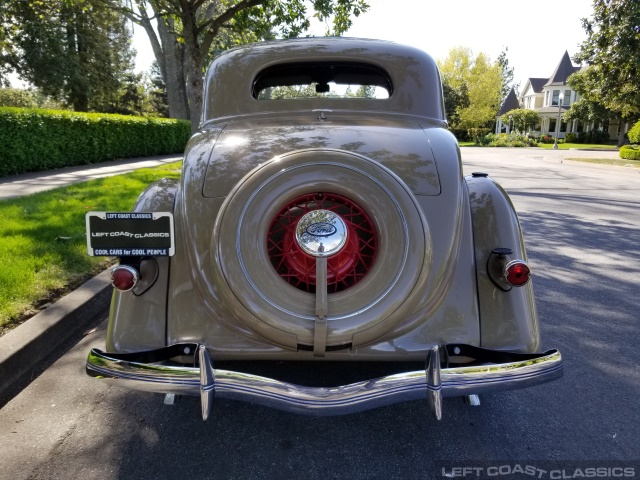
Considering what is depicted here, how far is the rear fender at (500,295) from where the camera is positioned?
87.1 inches

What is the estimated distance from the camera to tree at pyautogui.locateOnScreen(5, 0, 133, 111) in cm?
2309

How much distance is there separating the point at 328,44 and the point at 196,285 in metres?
2.17

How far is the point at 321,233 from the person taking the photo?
2.01 m

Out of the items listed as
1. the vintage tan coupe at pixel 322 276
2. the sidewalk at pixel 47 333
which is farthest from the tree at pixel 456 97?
the vintage tan coupe at pixel 322 276

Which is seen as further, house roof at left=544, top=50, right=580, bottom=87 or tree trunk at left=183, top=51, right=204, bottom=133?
house roof at left=544, top=50, right=580, bottom=87

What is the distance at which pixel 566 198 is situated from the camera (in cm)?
1045

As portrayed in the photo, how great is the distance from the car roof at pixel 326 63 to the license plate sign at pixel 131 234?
145 centimetres

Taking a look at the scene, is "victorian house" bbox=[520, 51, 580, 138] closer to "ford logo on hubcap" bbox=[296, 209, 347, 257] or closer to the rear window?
the rear window

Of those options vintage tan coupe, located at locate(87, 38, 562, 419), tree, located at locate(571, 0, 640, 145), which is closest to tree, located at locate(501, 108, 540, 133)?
tree, located at locate(571, 0, 640, 145)

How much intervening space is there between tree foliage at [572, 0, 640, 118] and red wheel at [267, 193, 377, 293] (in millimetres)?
24216

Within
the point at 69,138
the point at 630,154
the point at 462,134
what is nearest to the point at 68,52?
the point at 69,138

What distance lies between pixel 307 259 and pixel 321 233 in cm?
19

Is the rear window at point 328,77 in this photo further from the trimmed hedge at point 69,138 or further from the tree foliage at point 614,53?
the tree foliage at point 614,53

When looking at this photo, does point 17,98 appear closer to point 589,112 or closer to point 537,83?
point 589,112
